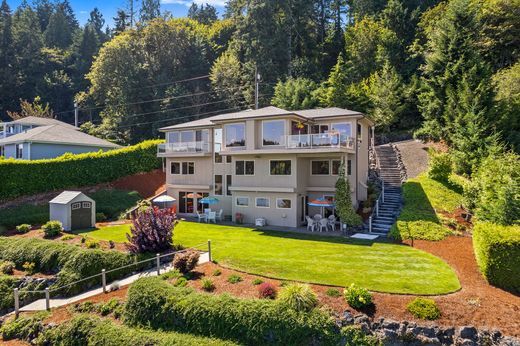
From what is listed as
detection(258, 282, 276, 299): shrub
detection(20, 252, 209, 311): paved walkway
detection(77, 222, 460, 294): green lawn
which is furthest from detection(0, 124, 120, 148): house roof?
detection(258, 282, 276, 299): shrub

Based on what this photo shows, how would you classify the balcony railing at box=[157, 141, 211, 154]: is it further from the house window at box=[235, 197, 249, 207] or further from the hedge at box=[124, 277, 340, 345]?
the hedge at box=[124, 277, 340, 345]

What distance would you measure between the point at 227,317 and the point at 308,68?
153 ft

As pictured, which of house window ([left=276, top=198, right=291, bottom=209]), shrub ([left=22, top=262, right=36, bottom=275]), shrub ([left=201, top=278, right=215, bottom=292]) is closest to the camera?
shrub ([left=201, top=278, right=215, bottom=292])

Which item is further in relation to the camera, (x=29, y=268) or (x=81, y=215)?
(x=81, y=215)

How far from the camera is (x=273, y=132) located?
25.1 m

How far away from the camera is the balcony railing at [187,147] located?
29609 mm

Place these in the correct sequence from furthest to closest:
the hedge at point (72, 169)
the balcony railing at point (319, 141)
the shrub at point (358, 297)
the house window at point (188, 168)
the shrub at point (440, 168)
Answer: the house window at point (188, 168), the hedge at point (72, 169), the shrub at point (440, 168), the balcony railing at point (319, 141), the shrub at point (358, 297)

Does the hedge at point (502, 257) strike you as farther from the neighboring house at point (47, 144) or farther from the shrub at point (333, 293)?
the neighboring house at point (47, 144)

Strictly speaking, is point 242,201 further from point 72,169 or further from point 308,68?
point 308,68

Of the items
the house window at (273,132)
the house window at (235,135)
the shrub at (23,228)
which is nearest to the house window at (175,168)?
the house window at (235,135)

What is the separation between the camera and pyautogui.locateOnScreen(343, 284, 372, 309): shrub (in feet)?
38.9

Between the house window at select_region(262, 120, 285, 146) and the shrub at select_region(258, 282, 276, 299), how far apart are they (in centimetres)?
1323

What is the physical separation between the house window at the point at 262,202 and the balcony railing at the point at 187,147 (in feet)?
22.7

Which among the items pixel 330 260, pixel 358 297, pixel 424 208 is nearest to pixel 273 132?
pixel 330 260
